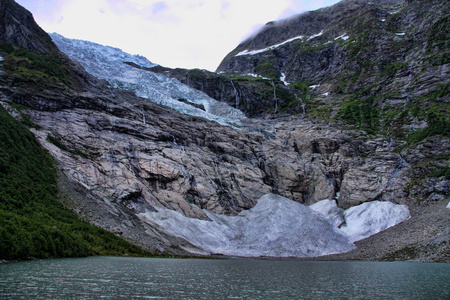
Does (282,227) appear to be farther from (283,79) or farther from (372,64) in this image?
(283,79)

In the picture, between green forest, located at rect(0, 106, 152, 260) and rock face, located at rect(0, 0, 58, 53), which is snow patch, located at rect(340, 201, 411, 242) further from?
rock face, located at rect(0, 0, 58, 53)

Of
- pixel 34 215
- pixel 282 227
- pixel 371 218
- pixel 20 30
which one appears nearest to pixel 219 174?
pixel 282 227

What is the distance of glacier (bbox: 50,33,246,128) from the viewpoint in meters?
92.0

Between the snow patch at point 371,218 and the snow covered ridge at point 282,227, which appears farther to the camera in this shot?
the snow patch at point 371,218

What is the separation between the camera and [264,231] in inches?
2237

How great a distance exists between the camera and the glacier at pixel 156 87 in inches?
3622

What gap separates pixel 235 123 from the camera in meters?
90.6

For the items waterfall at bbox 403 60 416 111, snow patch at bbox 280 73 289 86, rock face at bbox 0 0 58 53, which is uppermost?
A: rock face at bbox 0 0 58 53

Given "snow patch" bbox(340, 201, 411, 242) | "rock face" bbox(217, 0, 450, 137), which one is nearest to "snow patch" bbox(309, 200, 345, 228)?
"snow patch" bbox(340, 201, 411, 242)

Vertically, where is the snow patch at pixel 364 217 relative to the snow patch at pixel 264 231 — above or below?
below

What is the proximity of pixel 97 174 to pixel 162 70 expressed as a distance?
9385 centimetres

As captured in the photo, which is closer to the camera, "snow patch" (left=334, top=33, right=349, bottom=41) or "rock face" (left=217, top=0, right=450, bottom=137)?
"rock face" (left=217, top=0, right=450, bottom=137)

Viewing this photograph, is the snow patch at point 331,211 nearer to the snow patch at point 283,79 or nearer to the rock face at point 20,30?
the rock face at point 20,30

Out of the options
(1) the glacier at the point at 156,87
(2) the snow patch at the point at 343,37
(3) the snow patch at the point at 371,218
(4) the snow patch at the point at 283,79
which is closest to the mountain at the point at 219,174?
(3) the snow patch at the point at 371,218
